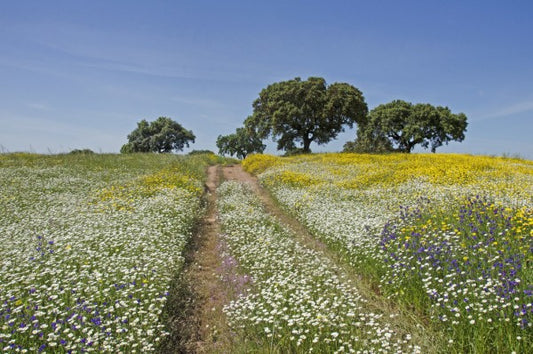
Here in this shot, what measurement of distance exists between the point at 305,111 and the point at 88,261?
37.0 metres

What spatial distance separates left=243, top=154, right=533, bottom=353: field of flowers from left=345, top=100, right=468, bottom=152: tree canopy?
40.1 m

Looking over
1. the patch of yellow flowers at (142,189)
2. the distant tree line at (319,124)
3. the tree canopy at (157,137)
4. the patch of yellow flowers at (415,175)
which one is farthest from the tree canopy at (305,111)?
the tree canopy at (157,137)

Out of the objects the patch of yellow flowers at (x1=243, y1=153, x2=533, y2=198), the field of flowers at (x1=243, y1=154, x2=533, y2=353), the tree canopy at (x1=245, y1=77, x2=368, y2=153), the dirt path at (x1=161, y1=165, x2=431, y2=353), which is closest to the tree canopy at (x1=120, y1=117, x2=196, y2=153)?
the tree canopy at (x1=245, y1=77, x2=368, y2=153)

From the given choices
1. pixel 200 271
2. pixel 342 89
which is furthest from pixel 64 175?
pixel 342 89

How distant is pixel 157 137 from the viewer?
79.7 m

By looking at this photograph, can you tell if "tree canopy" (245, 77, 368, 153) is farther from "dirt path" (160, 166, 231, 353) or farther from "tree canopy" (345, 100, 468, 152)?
"dirt path" (160, 166, 231, 353)

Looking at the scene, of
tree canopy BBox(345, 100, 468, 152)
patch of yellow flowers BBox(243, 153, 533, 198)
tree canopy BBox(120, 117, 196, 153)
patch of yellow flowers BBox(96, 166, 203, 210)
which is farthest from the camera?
tree canopy BBox(120, 117, 196, 153)

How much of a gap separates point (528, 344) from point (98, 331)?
604 cm

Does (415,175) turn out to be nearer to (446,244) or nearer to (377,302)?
(446,244)

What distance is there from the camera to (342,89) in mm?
42281

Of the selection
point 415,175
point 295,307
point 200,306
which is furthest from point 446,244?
point 415,175

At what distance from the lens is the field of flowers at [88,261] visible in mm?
5105

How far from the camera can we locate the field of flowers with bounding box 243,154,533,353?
496 centimetres

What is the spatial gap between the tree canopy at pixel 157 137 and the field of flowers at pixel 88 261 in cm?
6223
